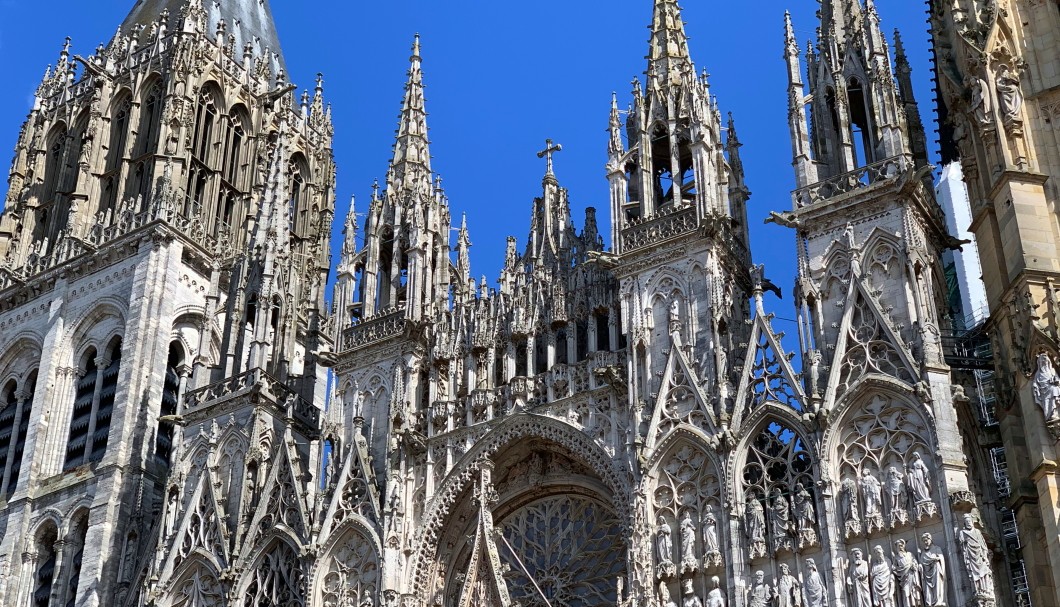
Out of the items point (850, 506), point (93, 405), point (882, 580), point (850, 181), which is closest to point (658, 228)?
point (850, 181)

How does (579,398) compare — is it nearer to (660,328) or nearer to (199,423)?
(660,328)

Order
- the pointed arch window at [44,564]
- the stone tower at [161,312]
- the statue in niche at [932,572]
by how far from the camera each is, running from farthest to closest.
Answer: the pointed arch window at [44,564]
the stone tower at [161,312]
the statue in niche at [932,572]

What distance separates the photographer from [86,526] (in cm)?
3384

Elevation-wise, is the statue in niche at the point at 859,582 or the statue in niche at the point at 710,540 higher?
the statue in niche at the point at 710,540

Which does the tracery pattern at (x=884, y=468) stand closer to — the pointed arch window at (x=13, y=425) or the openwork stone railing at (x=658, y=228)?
the openwork stone railing at (x=658, y=228)

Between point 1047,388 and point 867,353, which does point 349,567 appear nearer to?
point 867,353

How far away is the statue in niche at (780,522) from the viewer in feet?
73.1

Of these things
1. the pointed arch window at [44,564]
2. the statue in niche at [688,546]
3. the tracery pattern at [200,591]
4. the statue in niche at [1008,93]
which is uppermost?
the statue in niche at [1008,93]

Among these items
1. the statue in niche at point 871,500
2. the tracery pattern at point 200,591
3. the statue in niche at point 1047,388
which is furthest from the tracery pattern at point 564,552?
the statue in niche at point 1047,388

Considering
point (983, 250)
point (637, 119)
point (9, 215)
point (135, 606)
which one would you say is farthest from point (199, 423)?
point (983, 250)

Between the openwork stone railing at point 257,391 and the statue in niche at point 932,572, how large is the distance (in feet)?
49.5

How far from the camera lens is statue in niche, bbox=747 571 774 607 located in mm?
21875

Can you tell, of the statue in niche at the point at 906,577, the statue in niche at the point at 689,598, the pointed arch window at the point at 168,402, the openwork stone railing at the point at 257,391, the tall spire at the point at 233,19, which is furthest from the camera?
the tall spire at the point at 233,19

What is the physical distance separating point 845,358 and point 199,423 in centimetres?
1546
